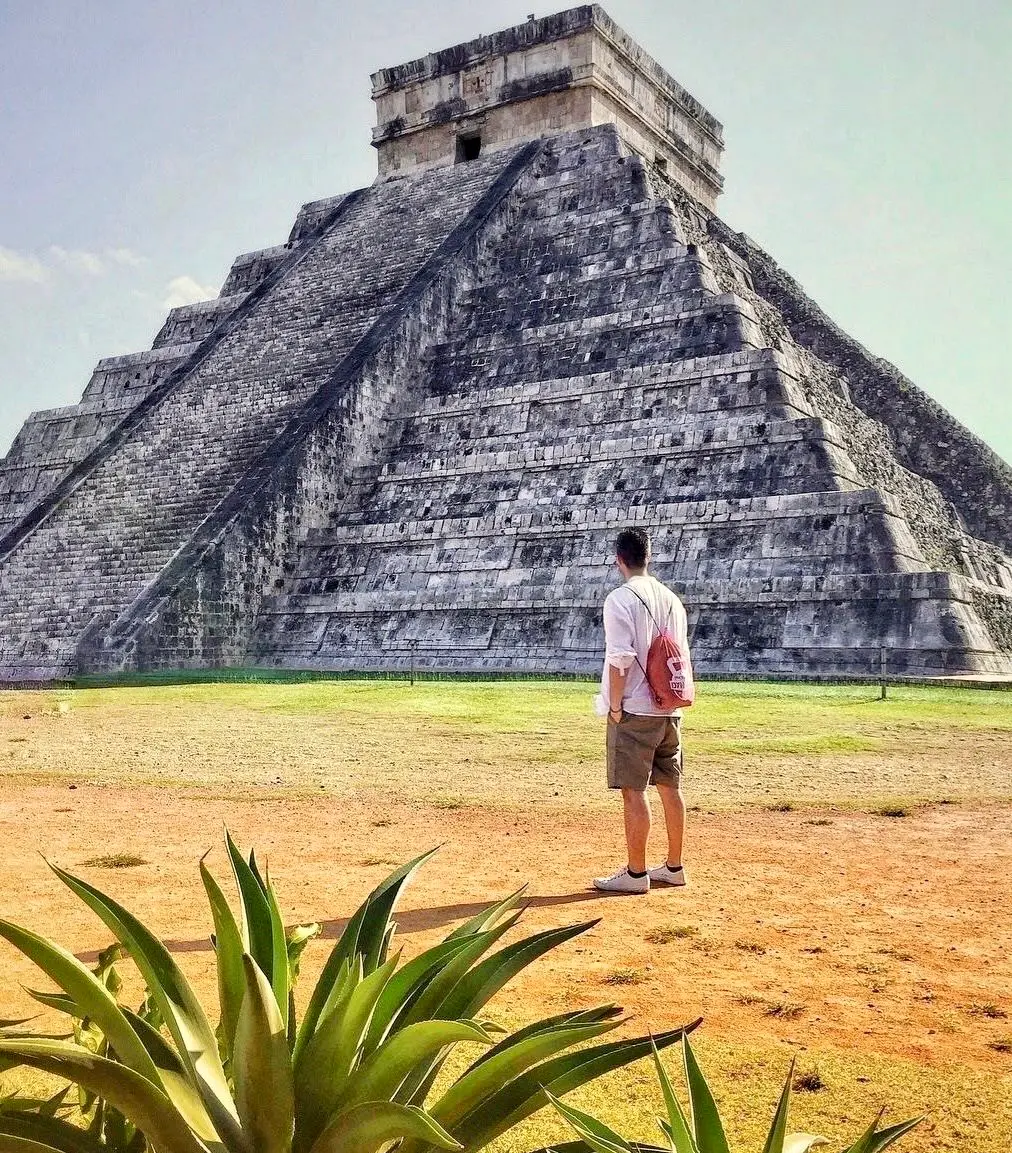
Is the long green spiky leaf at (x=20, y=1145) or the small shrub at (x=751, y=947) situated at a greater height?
the long green spiky leaf at (x=20, y=1145)

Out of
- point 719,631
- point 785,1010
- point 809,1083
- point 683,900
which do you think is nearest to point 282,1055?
point 809,1083

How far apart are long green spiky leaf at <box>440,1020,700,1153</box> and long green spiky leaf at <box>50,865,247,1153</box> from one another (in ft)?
1.16

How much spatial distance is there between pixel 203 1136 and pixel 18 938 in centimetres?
40

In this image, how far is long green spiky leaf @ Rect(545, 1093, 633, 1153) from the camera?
1690 millimetres

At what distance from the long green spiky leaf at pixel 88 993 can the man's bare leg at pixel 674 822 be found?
3.54 meters

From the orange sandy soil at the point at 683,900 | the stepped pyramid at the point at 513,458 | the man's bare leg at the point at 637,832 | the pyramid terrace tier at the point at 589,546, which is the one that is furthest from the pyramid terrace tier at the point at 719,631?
the man's bare leg at the point at 637,832

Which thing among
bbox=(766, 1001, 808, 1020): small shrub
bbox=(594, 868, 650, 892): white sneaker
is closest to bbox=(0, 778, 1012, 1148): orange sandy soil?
bbox=(766, 1001, 808, 1020): small shrub

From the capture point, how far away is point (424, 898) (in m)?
4.86

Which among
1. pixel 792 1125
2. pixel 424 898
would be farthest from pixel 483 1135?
pixel 424 898

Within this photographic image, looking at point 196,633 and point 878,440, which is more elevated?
point 878,440

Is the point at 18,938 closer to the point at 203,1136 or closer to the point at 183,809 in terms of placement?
the point at 203,1136

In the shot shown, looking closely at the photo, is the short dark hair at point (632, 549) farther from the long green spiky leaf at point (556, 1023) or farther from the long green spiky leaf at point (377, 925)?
the long green spiky leaf at point (556, 1023)

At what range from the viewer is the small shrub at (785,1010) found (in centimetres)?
347

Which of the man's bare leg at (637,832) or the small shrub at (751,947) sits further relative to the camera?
the man's bare leg at (637,832)
